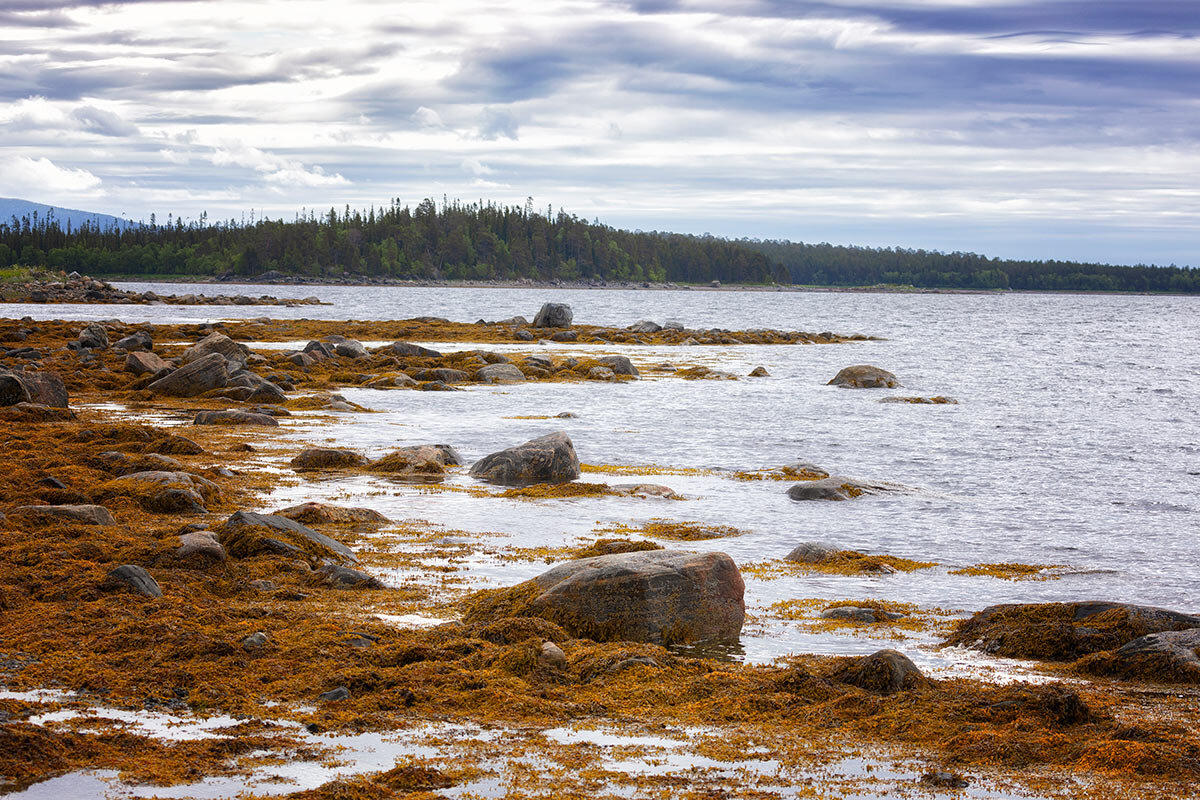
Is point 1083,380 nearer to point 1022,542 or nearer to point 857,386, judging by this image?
point 857,386

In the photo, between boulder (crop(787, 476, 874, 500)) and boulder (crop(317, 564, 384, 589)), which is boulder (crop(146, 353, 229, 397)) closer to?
boulder (crop(787, 476, 874, 500))

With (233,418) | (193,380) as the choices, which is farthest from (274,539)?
(193,380)

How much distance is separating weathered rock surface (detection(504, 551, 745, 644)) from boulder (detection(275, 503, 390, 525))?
5731mm

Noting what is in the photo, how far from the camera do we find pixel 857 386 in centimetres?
4506

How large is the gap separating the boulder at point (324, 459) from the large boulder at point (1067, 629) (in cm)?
1357

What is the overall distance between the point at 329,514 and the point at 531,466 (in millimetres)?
5453

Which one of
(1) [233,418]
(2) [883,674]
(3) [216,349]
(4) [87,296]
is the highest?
(4) [87,296]

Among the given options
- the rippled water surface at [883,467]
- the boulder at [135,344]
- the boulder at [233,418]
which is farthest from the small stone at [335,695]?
the boulder at [135,344]

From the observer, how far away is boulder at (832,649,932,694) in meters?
9.20

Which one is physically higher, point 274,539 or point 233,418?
point 274,539

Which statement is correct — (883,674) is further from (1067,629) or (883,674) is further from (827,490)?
(827,490)

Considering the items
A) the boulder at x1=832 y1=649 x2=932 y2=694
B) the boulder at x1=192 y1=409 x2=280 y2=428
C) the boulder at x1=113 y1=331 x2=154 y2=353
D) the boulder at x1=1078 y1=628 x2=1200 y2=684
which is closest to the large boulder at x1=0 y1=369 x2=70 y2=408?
the boulder at x1=192 y1=409 x2=280 y2=428

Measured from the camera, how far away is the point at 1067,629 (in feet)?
35.9

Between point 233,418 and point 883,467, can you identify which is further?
point 233,418
